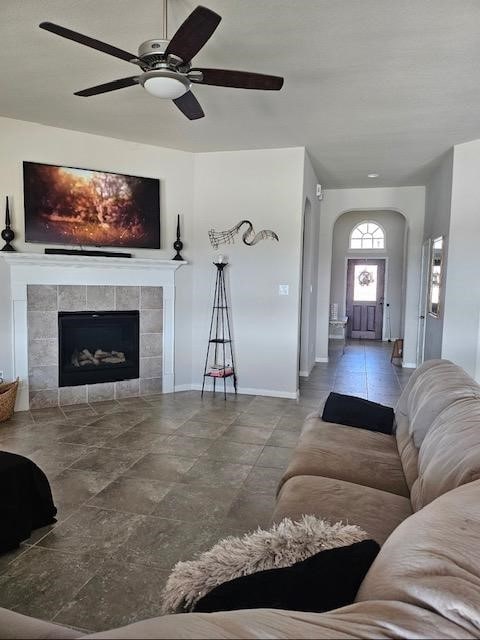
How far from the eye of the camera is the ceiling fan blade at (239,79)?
2.44 m

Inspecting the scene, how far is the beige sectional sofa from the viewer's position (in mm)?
635

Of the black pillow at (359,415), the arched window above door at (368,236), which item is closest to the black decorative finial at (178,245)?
the black pillow at (359,415)

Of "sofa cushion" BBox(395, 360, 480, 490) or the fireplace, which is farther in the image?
the fireplace

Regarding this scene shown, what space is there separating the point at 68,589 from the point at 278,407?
10.1 feet

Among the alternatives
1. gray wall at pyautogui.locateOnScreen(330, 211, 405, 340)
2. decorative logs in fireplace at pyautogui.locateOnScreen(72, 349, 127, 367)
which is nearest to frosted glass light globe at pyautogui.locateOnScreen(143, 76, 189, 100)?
decorative logs in fireplace at pyautogui.locateOnScreen(72, 349, 127, 367)

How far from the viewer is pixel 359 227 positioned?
10.5m

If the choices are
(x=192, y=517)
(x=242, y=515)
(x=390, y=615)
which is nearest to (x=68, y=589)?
(x=192, y=517)

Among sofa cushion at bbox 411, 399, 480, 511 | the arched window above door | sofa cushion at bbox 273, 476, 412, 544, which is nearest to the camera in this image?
sofa cushion at bbox 411, 399, 480, 511

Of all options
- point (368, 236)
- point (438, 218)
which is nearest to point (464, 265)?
point (438, 218)

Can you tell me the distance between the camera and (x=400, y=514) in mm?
1623

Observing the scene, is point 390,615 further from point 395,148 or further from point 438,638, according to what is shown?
point 395,148

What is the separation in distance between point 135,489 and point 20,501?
0.74 meters

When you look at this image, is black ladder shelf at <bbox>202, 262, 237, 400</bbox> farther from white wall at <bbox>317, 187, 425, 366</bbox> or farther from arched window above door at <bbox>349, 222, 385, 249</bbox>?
arched window above door at <bbox>349, 222, 385, 249</bbox>

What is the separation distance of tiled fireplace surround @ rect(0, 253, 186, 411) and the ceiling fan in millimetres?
2255
